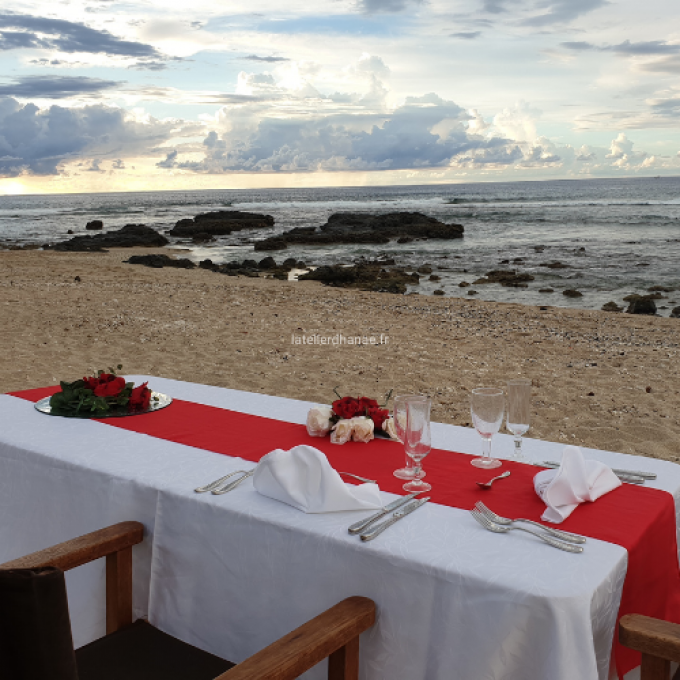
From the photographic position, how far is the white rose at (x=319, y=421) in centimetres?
229

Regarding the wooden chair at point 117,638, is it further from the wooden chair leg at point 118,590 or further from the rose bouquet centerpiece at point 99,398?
the rose bouquet centerpiece at point 99,398

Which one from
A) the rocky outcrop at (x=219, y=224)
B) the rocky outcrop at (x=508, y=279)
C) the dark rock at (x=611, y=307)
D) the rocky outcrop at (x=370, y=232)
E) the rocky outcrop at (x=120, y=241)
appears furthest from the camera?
the rocky outcrop at (x=219, y=224)

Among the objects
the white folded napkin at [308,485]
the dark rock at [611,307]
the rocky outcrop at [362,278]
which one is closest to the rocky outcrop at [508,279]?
the rocky outcrop at [362,278]

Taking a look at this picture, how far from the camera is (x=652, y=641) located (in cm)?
135

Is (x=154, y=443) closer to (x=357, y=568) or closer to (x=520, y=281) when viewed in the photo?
(x=357, y=568)

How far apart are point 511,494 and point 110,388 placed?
1574mm

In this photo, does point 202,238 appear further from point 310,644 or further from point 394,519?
point 310,644

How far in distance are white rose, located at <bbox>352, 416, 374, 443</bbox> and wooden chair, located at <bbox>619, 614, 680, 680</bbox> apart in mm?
993

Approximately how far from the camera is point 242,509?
5.74 feet

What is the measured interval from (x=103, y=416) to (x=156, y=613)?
0.89 meters

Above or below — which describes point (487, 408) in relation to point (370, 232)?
above

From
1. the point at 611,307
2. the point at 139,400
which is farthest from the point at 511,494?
the point at 611,307

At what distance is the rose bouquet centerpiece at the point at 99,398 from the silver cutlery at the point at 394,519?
1324 mm

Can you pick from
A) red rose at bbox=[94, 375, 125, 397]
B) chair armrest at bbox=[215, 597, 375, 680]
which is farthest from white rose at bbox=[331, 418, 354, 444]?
red rose at bbox=[94, 375, 125, 397]
